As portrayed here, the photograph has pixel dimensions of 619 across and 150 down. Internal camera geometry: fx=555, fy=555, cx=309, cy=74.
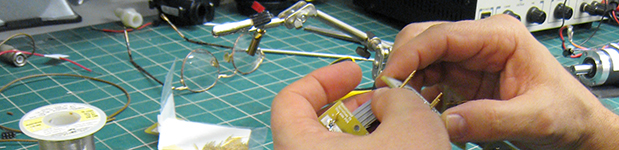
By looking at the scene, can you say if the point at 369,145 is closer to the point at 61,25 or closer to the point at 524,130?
the point at 524,130

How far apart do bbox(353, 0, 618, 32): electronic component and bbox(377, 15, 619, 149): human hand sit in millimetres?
697

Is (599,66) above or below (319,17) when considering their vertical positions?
below

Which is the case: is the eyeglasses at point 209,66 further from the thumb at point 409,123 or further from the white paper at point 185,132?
the thumb at point 409,123

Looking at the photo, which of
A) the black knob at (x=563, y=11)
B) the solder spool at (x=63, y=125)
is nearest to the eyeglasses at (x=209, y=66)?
the solder spool at (x=63, y=125)

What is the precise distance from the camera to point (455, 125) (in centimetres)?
64

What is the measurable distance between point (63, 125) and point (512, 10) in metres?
1.24

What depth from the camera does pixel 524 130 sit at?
70 centimetres

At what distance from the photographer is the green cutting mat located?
1.21 metres

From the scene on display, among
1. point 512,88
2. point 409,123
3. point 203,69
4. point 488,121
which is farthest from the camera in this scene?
point 203,69

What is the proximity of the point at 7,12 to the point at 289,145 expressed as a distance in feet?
4.60

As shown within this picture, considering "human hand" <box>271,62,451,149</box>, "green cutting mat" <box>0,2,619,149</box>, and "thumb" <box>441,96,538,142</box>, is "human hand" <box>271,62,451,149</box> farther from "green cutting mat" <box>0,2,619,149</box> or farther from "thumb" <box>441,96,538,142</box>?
"green cutting mat" <box>0,2,619,149</box>

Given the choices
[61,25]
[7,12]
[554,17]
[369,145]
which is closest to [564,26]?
[554,17]

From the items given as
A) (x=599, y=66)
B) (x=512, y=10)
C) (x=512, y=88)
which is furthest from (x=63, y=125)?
(x=512, y=10)

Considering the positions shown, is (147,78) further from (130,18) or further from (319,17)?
(319,17)
